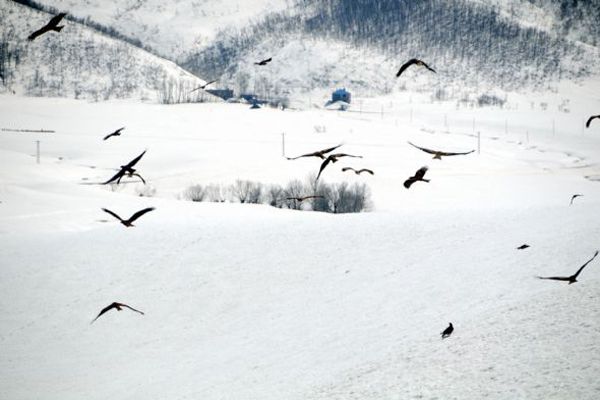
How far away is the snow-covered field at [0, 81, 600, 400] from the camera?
2538 centimetres

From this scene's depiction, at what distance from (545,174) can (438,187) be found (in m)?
20.9

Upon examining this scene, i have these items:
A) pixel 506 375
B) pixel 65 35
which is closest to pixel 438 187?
pixel 506 375

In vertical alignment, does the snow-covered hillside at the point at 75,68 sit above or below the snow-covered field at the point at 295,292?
above

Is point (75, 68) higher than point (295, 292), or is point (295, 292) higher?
point (75, 68)

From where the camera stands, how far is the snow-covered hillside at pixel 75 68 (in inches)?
6521

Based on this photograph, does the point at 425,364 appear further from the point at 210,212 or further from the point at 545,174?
the point at 545,174

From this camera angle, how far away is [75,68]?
584 feet

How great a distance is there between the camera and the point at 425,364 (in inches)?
1019

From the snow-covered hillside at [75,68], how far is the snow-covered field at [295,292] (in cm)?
8366

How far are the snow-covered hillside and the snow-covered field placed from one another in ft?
274

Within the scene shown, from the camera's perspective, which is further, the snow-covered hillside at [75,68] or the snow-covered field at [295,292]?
the snow-covered hillside at [75,68]

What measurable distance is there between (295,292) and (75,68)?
503 feet

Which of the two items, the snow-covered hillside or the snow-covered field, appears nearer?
the snow-covered field

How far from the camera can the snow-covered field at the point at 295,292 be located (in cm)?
2538
